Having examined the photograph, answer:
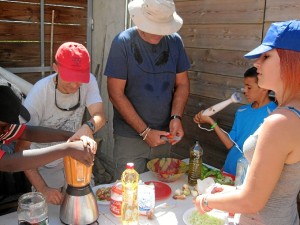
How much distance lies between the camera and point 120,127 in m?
2.79

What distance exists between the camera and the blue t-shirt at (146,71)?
2.60 metres

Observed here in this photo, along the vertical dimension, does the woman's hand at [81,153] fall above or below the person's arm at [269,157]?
below

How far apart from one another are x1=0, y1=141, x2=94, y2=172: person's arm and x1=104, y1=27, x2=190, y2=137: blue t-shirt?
1.09 m

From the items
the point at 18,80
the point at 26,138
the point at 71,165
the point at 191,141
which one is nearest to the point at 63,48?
the point at 26,138

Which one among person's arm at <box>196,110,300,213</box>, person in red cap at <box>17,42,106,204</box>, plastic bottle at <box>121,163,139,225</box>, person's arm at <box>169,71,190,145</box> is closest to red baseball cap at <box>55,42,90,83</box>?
person in red cap at <box>17,42,106,204</box>

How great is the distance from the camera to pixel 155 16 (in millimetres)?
2502

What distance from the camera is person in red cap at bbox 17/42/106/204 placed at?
79.9 inches

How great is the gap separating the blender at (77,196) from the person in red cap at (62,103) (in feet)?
0.69

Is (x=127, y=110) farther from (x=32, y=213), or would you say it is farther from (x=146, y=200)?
(x=32, y=213)

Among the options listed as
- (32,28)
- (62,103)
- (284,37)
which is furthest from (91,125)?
(32,28)

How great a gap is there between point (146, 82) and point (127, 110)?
275mm

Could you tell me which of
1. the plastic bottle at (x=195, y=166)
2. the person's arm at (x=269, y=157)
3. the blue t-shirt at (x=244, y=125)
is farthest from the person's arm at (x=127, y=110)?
the person's arm at (x=269, y=157)

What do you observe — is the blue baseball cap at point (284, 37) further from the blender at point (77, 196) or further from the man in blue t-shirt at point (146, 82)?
the man in blue t-shirt at point (146, 82)

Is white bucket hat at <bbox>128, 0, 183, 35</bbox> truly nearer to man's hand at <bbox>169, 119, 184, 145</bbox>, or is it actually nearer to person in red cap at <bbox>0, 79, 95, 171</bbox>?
man's hand at <bbox>169, 119, 184, 145</bbox>
